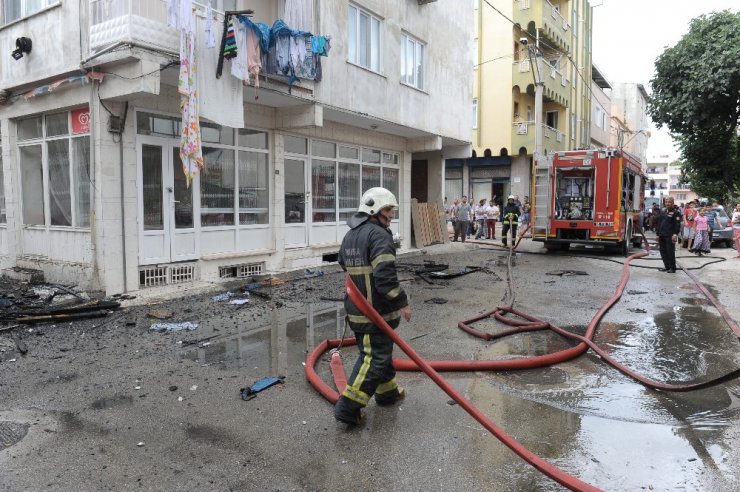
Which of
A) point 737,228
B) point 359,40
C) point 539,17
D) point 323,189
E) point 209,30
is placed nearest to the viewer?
point 209,30

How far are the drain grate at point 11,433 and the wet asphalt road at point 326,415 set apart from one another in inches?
0.7

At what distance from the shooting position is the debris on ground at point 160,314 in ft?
24.5

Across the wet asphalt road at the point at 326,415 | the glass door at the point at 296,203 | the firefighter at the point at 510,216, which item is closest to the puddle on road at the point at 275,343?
the wet asphalt road at the point at 326,415

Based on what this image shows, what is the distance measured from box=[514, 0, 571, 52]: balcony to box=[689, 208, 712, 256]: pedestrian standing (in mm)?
14881

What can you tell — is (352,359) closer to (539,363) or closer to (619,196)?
(539,363)

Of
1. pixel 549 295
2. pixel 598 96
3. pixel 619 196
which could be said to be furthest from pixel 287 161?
pixel 598 96

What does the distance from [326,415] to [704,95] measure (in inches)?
1025

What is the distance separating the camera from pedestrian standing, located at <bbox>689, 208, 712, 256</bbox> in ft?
55.3

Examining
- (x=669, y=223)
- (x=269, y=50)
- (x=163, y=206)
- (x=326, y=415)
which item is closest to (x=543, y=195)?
(x=669, y=223)

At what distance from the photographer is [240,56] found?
8.91 metres

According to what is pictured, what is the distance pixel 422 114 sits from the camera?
50.4ft

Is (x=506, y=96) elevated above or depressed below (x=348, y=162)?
above

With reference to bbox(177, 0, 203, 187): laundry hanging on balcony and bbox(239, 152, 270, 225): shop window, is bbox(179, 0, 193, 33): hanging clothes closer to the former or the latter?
bbox(177, 0, 203, 187): laundry hanging on balcony

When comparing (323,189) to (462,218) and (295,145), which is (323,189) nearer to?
(295,145)
